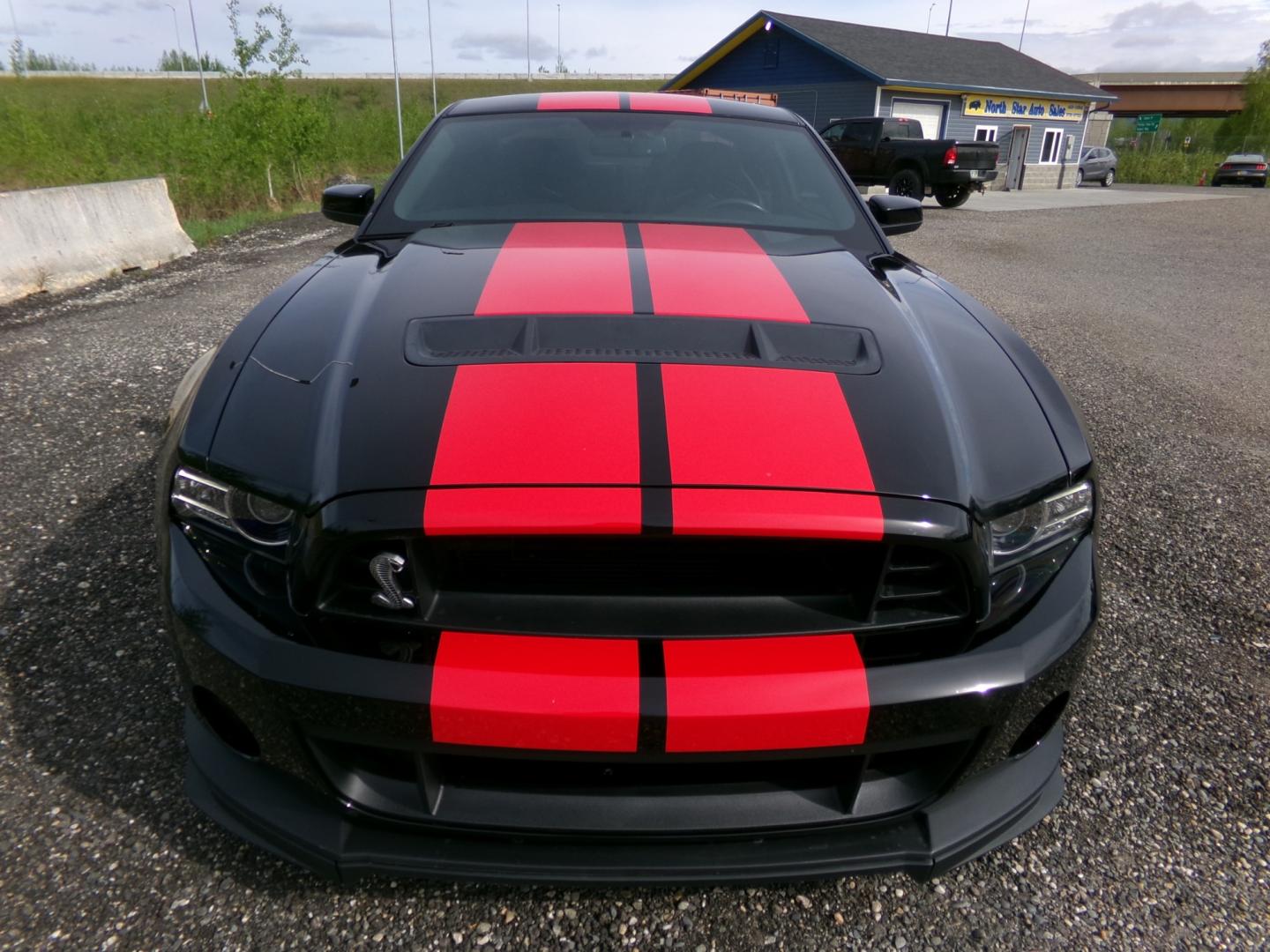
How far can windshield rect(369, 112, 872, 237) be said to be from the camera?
259 centimetres

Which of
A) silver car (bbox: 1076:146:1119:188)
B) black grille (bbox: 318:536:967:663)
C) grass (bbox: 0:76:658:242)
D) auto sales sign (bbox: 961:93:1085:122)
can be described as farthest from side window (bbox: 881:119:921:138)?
black grille (bbox: 318:536:967:663)

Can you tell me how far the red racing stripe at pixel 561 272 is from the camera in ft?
5.88

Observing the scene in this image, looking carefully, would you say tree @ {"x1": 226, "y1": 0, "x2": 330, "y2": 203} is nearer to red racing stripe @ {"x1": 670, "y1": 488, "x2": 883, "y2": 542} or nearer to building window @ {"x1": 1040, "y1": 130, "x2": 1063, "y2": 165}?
red racing stripe @ {"x1": 670, "y1": 488, "x2": 883, "y2": 542}

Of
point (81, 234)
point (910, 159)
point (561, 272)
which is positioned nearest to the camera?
point (561, 272)

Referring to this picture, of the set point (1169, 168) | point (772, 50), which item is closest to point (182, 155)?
point (772, 50)

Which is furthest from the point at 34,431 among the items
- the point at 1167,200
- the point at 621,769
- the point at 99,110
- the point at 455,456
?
the point at 1167,200

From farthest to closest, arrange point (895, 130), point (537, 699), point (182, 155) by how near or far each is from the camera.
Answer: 1. point (895, 130)
2. point (182, 155)
3. point (537, 699)

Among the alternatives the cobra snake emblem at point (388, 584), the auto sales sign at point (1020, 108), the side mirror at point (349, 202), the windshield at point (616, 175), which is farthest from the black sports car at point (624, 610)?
the auto sales sign at point (1020, 108)

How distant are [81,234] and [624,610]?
7.53 meters

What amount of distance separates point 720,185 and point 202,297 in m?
5.22

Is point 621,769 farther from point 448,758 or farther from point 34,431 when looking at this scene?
point 34,431

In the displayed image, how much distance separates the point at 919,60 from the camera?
92.7ft

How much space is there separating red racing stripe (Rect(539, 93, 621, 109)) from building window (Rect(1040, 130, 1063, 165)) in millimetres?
32591

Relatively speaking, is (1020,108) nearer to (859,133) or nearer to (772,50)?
(772,50)
